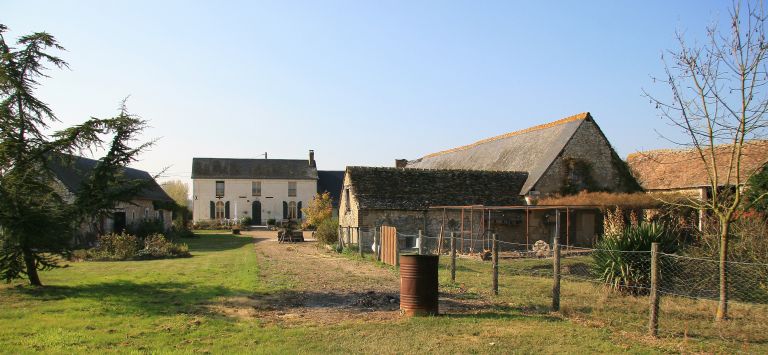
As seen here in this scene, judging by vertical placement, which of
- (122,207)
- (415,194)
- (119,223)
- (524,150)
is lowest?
(119,223)

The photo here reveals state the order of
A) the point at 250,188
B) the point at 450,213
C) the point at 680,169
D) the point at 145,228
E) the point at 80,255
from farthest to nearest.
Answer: the point at 250,188
the point at 145,228
the point at 680,169
the point at 450,213
the point at 80,255

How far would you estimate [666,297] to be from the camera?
11.0 m

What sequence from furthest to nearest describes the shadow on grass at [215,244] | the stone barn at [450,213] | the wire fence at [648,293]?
the shadow on grass at [215,244], the stone barn at [450,213], the wire fence at [648,293]

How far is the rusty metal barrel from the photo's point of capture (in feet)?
30.9

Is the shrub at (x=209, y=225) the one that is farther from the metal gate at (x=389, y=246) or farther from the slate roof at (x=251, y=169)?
the metal gate at (x=389, y=246)

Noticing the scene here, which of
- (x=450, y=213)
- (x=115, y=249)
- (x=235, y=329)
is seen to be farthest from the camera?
(x=450, y=213)

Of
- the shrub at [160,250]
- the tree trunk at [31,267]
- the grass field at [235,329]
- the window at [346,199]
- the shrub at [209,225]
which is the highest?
the window at [346,199]

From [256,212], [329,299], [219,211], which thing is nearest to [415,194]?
[329,299]

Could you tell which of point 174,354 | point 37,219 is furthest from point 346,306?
point 37,219

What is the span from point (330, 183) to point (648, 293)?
173ft

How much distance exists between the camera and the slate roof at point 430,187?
85.7ft

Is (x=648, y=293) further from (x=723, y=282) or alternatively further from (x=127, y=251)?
(x=127, y=251)

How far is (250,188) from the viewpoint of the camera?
56.2m

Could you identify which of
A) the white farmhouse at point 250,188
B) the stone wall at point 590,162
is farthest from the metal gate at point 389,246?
the white farmhouse at point 250,188
